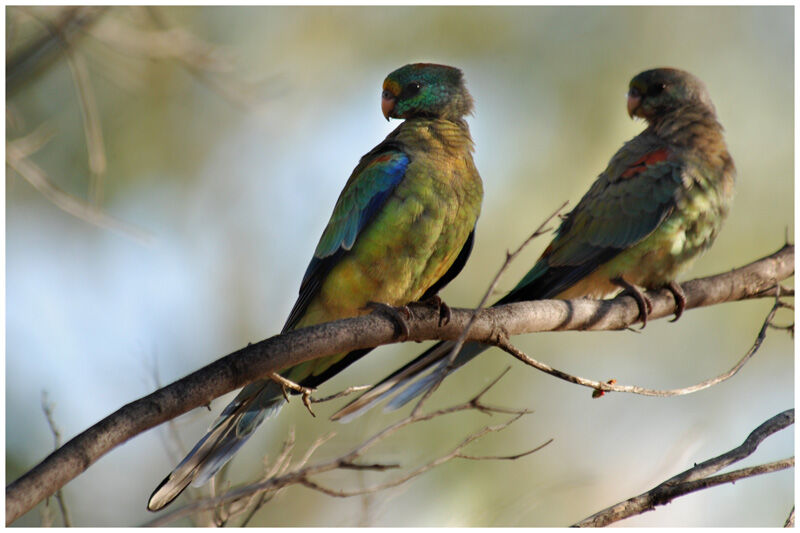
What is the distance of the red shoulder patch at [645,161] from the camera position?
416 centimetres

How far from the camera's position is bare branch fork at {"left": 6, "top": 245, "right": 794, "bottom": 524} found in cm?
204

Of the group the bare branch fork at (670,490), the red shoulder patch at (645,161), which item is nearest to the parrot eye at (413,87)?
the red shoulder patch at (645,161)

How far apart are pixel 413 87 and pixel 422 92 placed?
0.05 metres

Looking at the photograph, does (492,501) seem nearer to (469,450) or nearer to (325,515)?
(469,450)

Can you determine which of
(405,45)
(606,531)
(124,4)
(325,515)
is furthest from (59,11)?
(606,531)

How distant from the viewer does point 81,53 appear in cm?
357

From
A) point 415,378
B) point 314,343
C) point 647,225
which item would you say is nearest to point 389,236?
point 415,378

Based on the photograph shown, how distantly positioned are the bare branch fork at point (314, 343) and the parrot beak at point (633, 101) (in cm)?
113

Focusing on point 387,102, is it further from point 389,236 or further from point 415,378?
point 415,378

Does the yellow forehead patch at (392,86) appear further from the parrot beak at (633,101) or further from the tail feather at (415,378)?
the parrot beak at (633,101)

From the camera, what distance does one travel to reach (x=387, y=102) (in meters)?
3.68

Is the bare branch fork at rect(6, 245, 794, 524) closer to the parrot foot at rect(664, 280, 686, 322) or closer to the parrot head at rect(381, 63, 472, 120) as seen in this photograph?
the parrot foot at rect(664, 280, 686, 322)

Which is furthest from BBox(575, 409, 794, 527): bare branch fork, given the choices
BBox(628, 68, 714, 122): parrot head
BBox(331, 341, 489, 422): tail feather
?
BBox(628, 68, 714, 122): parrot head

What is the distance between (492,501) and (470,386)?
0.99 meters
